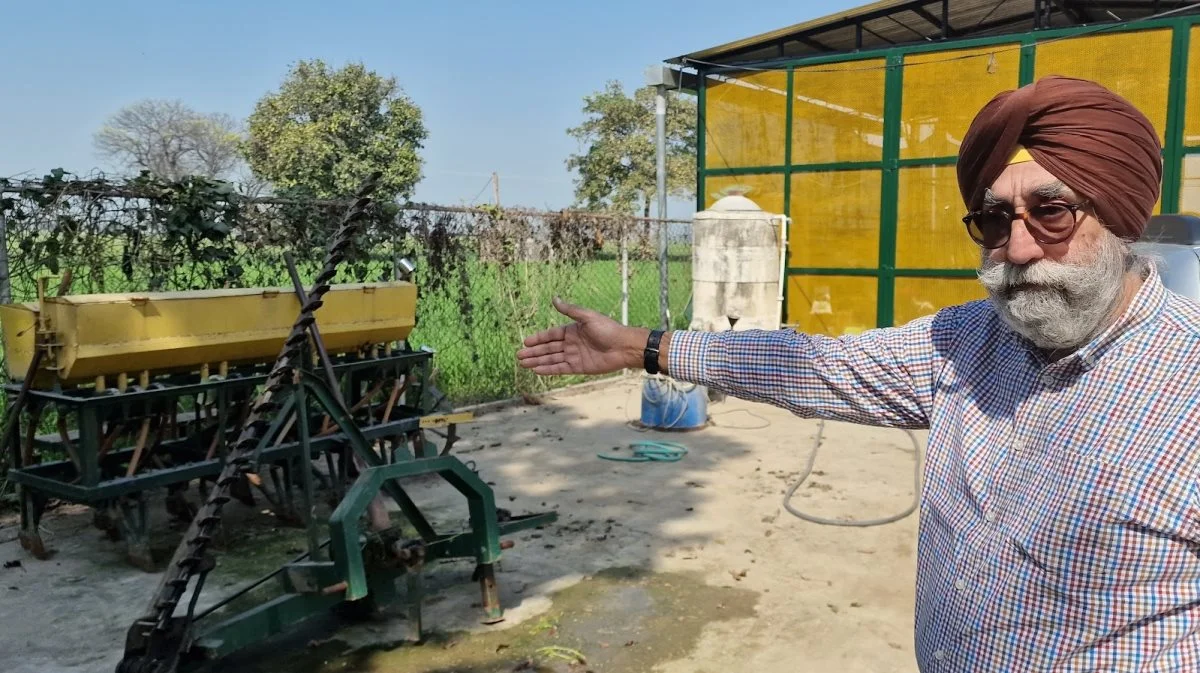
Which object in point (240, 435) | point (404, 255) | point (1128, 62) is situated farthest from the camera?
point (1128, 62)

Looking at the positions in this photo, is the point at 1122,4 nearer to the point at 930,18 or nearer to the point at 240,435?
the point at 930,18

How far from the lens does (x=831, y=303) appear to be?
38.5ft

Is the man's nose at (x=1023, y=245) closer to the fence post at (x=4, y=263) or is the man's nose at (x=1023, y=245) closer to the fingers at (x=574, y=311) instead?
the fingers at (x=574, y=311)

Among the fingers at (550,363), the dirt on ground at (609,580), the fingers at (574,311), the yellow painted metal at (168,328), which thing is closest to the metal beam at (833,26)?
the dirt on ground at (609,580)

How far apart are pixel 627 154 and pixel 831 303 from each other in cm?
2582

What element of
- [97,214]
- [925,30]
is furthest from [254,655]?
[925,30]

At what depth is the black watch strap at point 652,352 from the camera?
2.12 m

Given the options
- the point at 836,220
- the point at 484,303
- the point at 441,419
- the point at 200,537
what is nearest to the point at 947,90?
the point at 836,220

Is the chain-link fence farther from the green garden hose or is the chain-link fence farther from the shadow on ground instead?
the green garden hose

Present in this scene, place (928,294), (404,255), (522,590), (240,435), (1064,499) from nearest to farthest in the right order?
(1064,499) < (240,435) < (522,590) < (404,255) < (928,294)

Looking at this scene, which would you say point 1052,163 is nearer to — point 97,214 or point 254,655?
point 254,655

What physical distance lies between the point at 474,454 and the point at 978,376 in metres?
6.25

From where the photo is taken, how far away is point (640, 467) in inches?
288

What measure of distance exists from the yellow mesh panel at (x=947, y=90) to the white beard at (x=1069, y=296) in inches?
375
